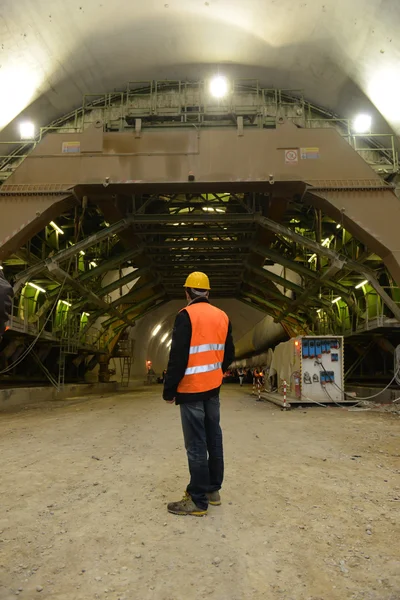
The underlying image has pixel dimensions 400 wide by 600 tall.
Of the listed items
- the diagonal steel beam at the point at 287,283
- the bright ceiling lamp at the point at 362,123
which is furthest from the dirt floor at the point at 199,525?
the diagonal steel beam at the point at 287,283

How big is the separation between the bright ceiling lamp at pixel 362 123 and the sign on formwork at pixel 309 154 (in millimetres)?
3242

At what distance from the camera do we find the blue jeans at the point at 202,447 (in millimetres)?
3326

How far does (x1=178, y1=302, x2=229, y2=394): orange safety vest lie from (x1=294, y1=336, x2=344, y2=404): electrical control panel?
860cm

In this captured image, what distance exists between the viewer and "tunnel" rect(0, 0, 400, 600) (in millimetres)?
2721

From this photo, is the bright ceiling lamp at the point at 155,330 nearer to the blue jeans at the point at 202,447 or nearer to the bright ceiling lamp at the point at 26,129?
the bright ceiling lamp at the point at 26,129

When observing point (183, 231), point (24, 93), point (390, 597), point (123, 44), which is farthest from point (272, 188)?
point (390, 597)

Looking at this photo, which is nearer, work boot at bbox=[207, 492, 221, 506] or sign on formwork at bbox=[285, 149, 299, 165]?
work boot at bbox=[207, 492, 221, 506]

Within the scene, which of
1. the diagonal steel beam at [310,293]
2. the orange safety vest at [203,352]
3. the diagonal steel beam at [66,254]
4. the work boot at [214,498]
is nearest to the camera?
the orange safety vest at [203,352]

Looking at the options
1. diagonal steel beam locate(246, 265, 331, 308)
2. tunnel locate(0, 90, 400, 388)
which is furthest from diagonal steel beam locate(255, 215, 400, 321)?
diagonal steel beam locate(246, 265, 331, 308)

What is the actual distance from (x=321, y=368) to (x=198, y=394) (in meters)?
9.07

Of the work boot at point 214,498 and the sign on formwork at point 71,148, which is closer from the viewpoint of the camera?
the work boot at point 214,498

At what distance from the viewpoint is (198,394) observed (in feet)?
11.1

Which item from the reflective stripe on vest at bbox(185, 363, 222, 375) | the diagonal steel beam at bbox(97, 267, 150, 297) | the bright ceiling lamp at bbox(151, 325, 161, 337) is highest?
the diagonal steel beam at bbox(97, 267, 150, 297)

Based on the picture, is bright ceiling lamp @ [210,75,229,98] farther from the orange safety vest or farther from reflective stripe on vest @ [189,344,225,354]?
reflective stripe on vest @ [189,344,225,354]
